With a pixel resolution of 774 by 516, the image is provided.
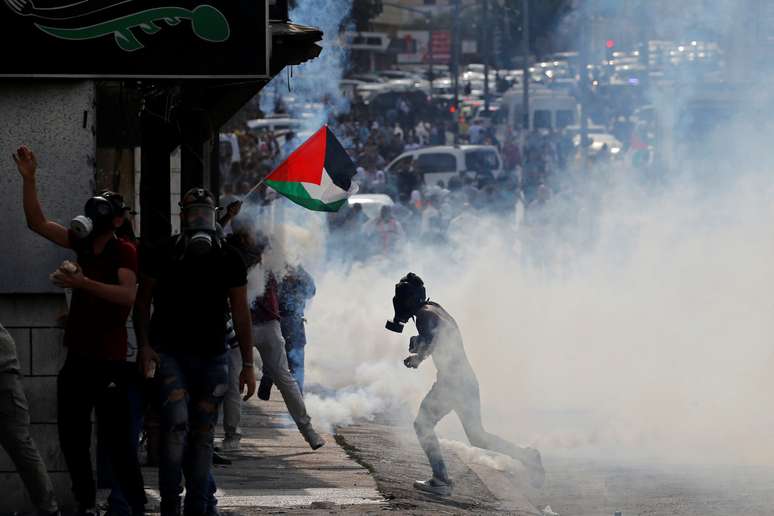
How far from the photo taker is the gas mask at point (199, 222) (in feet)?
24.3

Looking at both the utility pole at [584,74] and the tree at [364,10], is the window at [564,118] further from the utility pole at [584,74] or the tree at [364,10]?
the tree at [364,10]

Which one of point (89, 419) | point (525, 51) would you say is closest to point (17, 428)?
point (89, 419)

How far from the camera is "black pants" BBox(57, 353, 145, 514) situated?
295 inches

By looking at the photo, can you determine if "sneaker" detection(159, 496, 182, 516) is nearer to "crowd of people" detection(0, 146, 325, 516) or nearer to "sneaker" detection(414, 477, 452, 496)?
"crowd of people" detection(0, 146, 325, 516)

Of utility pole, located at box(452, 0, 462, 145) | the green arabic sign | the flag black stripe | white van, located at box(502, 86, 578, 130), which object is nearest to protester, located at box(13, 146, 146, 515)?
the green arabic sign

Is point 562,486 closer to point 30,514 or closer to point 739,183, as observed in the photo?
point 30,514

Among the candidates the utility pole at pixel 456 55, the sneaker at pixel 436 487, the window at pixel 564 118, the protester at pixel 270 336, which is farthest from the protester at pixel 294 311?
the utility pole at pixel 456 55

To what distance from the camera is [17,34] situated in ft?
26.6

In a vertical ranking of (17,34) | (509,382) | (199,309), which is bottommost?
(509,382)

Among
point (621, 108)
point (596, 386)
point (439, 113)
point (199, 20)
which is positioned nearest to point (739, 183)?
point (596, 386)

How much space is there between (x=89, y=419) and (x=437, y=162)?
89.5 ft

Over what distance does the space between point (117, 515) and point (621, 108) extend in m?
31.5

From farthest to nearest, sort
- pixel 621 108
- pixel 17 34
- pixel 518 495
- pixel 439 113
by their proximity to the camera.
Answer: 1. pixel 439 113
2. pixel 621 108
3. pixel 518 495
4. pixel 17 34

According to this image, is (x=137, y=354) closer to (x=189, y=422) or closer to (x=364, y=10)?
(x=189, y=422)
